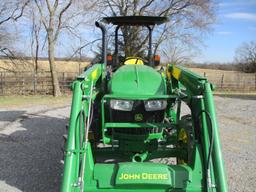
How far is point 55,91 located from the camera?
18734 mm

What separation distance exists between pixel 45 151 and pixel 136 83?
2.99 metres

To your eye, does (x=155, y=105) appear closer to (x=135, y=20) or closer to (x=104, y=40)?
(x=104, y=40)

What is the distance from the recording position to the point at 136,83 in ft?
13.5

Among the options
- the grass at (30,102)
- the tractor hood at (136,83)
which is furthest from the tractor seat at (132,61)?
the grass at (30,102)

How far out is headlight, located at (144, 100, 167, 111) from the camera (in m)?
3.97

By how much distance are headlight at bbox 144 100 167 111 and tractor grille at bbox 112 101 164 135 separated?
0.15ft

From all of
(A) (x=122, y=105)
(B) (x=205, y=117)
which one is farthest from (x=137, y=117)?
(B) (x=205, y=117)

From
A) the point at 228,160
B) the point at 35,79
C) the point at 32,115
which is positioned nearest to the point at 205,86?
the point at 228,160

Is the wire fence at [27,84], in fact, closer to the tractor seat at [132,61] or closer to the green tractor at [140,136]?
the tractor seat at [132,61]

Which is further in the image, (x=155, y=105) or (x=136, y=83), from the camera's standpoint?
(x=136, y=83)

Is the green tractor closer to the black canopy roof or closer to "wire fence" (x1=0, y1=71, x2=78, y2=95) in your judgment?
the black canopy roof

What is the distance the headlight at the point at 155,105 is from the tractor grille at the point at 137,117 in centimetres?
5

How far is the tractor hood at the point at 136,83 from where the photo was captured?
4.03 meters

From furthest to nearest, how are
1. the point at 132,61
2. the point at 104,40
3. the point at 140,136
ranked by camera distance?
the point at 132,61 → the point at 104,40 → the point at 140,136
